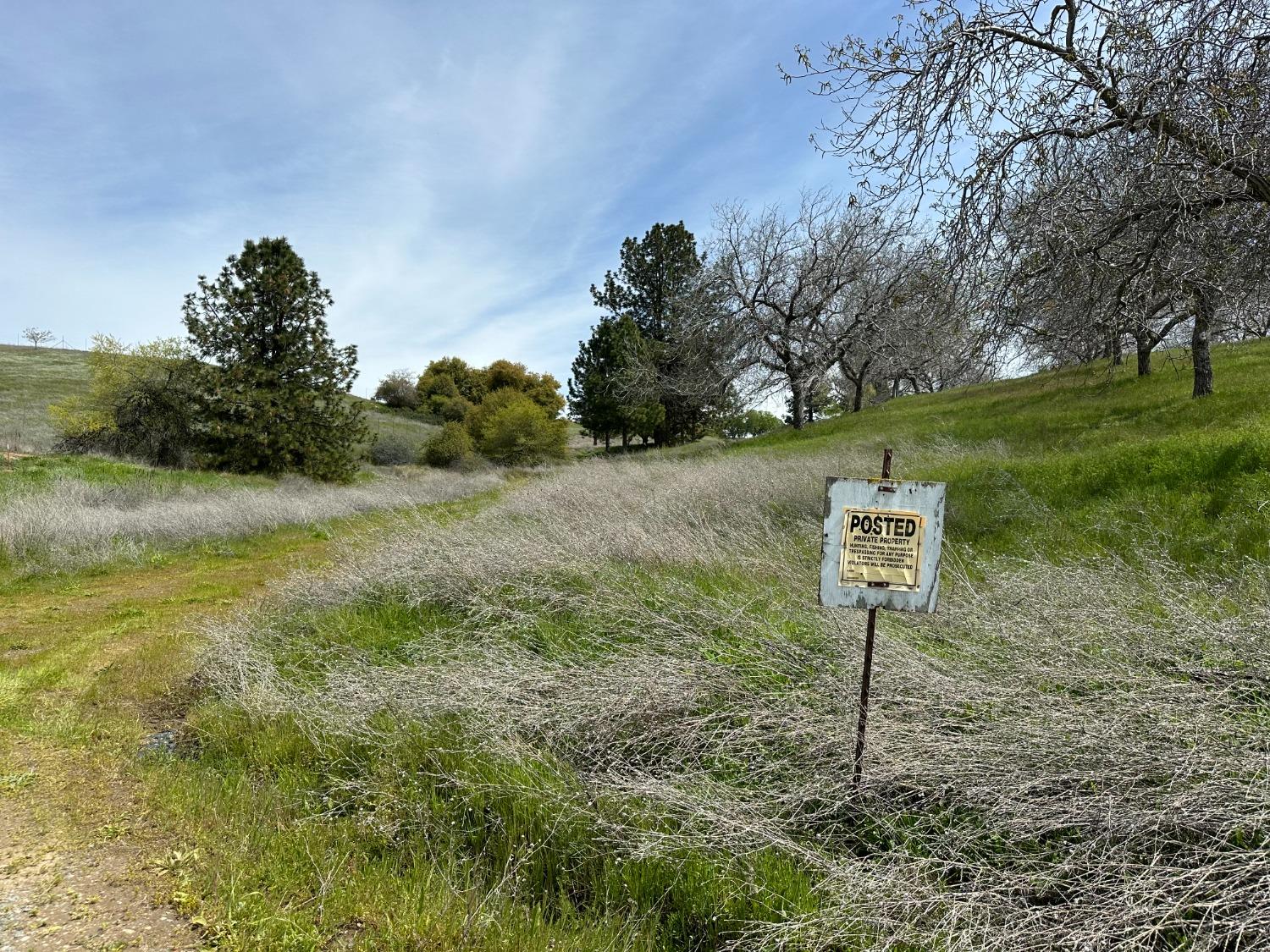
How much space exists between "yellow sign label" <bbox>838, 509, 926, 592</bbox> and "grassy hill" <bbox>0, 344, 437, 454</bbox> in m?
26.4

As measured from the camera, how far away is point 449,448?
1291 inches

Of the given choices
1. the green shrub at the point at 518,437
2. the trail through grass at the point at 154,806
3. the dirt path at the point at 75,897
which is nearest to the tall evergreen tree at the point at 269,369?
the green shrub at the point at 518,437

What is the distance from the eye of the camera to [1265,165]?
5.57 meters

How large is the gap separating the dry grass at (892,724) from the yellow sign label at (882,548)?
0.72 metres

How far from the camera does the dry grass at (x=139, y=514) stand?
9508 millimetres

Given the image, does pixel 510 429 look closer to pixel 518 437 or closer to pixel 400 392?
pixel 518 437

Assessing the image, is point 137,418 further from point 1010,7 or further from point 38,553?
point 1010,7

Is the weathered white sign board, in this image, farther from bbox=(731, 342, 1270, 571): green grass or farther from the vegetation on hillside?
the vegetation on hillside

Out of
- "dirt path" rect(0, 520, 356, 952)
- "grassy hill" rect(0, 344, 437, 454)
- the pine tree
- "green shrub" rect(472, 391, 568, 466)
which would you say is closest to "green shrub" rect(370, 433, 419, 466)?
"grassy hill" rect(0, 344, 437, 454)

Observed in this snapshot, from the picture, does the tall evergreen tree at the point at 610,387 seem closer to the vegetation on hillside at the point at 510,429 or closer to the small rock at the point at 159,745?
the vegetation on hillside at the point at 510,429

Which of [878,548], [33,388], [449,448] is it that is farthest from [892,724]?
[33,388]

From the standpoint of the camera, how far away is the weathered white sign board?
9.37 ft

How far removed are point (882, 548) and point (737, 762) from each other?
4.10 ft

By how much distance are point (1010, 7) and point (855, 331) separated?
19464mm
